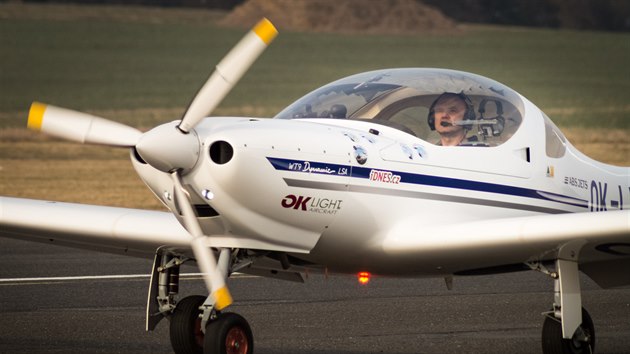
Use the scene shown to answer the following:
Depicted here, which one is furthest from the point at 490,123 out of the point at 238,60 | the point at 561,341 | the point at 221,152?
the point at 221,152

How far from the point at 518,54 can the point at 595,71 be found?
20.5 feet

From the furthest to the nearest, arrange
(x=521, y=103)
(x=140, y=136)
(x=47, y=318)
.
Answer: (x=47, y=318)
(x=521, y=103)
(x=140, y=136)

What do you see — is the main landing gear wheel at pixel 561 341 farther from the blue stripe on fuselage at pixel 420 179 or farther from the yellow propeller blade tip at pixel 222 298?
the yellow propeller blade tip at pixel 222 298

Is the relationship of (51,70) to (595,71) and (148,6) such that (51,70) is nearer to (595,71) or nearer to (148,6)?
(595,71)

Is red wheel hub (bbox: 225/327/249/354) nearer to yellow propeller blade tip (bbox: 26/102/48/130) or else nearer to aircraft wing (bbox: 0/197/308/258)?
aircraft wing (bbox: 0/197/308/258)

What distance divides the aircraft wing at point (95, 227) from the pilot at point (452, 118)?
2.08 m

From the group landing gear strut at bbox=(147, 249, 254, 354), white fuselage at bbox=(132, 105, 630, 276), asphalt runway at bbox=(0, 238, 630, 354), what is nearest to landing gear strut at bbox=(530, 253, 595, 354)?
white fuselage at bbox=(132, 105, 630, 276)

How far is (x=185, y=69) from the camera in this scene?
5606 cm

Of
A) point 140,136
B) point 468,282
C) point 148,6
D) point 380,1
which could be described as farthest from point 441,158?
→ point 148,6

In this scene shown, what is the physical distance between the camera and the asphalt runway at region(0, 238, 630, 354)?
10.5 meters

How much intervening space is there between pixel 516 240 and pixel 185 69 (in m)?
47.8

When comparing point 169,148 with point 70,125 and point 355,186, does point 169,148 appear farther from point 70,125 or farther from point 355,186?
point 355,186

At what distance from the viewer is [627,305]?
42.2ft

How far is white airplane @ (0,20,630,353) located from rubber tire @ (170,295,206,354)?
0.04ft
